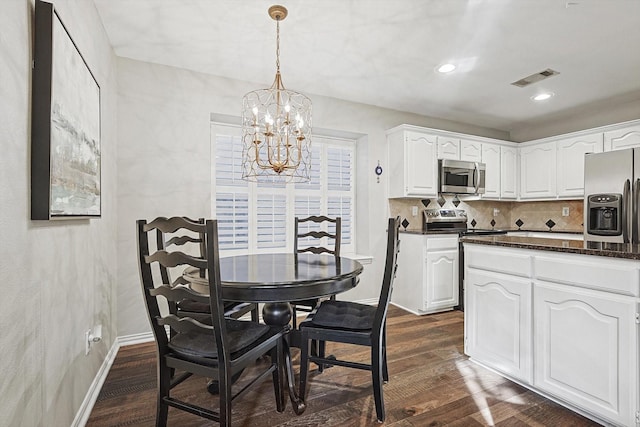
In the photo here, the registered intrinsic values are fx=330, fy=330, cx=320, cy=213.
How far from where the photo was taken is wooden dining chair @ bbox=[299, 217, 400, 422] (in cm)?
177

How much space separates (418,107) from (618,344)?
3.19m

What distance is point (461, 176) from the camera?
422 centimetres

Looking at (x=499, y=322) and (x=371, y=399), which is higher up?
(x=499, y=322)

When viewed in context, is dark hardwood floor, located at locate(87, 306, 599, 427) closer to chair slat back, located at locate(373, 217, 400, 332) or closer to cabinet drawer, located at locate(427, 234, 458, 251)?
chair slat back, located at locate(373, 217, 400, 332)

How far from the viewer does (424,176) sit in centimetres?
400

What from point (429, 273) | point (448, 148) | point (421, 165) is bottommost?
point (429, 273)

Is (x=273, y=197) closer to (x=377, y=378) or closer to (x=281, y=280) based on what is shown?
(x=281, y=280)

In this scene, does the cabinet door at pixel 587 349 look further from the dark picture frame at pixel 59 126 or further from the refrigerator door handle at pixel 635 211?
the dark picture frame at pixel 59 126

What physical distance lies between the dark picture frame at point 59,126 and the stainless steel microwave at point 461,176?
3.61m

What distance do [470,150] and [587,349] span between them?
310 centimetres

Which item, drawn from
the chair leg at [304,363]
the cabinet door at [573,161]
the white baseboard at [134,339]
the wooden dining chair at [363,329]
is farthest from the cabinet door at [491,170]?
the white baseboard at [134,339]

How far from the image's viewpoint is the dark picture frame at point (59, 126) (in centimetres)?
124

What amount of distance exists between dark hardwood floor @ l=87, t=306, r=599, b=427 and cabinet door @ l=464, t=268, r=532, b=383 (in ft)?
0.41

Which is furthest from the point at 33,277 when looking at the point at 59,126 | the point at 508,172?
the point at 508,172
